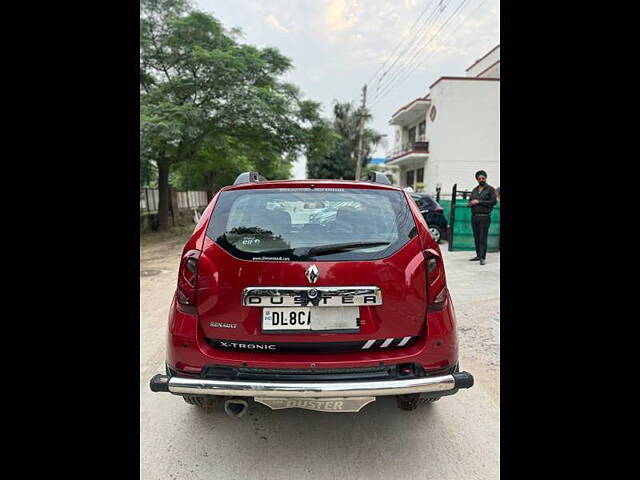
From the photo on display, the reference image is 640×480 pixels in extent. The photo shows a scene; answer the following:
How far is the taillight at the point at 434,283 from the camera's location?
6.84ft

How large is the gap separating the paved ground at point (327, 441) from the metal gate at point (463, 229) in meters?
6.31

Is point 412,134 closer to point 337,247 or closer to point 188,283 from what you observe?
point 337,247

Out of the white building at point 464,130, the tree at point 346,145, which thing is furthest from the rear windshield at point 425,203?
the tree at point 346,145

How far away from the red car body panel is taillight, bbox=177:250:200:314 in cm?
2

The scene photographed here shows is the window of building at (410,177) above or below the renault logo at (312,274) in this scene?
above

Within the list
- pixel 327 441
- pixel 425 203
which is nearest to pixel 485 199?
pixel 425 203

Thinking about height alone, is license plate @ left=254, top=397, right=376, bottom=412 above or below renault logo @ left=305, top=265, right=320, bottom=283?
below

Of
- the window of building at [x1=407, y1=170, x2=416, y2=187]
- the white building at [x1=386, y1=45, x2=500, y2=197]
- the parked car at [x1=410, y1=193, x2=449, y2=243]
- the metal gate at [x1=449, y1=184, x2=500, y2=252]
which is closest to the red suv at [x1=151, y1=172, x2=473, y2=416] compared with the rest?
the metal gate at [x1=449, y1=184, x2=500, y2=252]

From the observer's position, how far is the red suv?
75.1 inches

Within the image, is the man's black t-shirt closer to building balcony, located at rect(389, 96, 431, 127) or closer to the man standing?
the man standing

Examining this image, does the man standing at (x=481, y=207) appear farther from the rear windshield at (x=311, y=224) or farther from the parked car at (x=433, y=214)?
the rear windshield at (x=311, y=224)

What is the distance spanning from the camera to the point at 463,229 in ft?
30.0
